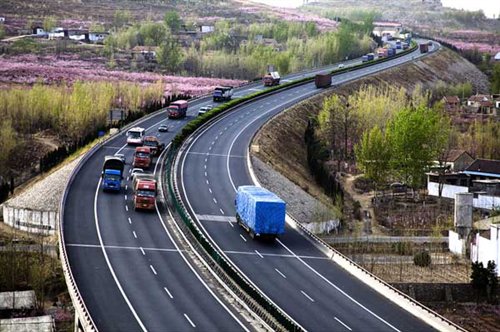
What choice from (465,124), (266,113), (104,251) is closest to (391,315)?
(104,251)

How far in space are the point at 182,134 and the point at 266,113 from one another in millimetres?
20289

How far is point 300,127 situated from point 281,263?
58.6 metres

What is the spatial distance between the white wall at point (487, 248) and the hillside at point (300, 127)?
19.9 metres

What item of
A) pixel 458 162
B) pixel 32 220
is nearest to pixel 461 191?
pixel 458 162

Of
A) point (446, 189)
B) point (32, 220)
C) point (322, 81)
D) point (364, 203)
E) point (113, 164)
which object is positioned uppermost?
point (322, 81)

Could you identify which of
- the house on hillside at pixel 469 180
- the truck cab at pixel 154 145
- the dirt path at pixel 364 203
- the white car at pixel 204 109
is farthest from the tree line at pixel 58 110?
the house on hillside at pixel 469 180

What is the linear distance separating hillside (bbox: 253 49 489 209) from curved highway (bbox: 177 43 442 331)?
3.95m

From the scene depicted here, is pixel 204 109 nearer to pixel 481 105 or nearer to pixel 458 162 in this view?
pixel 458 162

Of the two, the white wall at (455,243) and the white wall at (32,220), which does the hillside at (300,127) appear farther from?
the white wall at (32,220)

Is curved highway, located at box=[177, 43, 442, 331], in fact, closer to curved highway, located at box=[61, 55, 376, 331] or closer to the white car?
curved highway, located at box=[61, 55, 376, 331]

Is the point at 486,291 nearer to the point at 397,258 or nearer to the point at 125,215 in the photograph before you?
the point at 397,258

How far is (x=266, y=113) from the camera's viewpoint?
114 meters

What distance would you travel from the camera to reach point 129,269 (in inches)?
2131

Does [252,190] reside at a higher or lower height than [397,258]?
higher
